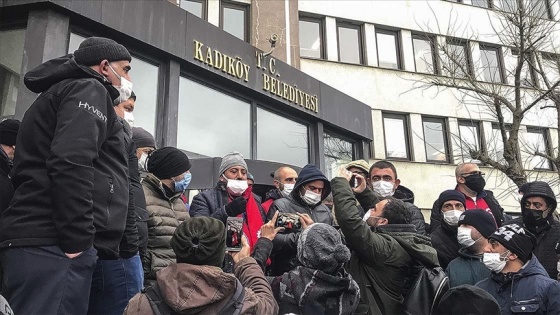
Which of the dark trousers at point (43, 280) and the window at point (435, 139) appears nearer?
the dark trousers at point (43, 280)

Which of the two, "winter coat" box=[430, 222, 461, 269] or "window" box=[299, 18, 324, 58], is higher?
"window" box=[299, 18, 324, 58]

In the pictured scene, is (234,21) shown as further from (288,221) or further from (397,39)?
(288,221)

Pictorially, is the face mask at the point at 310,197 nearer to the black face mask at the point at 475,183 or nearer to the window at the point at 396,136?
the black face mask at the point at 475,183

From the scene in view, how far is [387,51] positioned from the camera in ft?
64.2

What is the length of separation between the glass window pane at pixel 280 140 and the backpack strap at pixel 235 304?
901 cm

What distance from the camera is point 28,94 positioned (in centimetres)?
739

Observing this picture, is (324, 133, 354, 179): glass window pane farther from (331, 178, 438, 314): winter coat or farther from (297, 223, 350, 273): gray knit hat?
(297, 223, 350, 273): gray knit hat

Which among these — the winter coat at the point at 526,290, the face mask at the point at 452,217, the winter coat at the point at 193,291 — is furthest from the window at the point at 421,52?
the winter coat at the point at 193,291

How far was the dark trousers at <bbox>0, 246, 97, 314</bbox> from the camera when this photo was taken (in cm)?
243

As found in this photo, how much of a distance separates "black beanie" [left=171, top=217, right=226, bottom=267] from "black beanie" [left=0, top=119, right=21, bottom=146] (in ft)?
7.78

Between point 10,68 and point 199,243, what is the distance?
6570 millimetres

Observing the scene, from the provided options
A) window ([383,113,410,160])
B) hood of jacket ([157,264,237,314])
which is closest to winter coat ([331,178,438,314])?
hood of jacket ([157,264,237,314])

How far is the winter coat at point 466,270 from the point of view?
15.1ft

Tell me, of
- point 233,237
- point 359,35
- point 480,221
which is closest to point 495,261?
point 480,221
